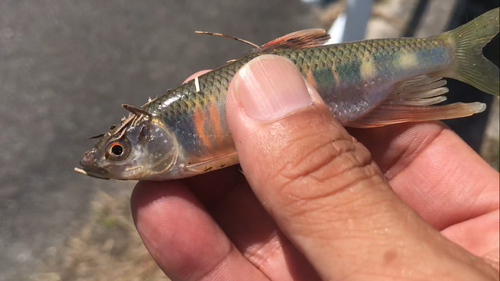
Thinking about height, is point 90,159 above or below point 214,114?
below

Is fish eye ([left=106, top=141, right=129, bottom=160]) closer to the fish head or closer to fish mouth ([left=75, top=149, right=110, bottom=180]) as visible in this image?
the fish head

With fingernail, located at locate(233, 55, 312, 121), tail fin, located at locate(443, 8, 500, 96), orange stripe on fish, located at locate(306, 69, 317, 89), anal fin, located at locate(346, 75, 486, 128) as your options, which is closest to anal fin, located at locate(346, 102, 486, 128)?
anal fin, located at locate(346, 75, 486, 128)

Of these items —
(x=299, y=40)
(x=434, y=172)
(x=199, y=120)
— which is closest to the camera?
(x=199, y=120)

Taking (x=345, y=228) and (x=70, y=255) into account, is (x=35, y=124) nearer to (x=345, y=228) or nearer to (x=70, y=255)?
(x=70, y=255)

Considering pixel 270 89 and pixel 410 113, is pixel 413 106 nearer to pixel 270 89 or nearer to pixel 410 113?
pixel 410 113

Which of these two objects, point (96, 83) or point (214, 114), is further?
point (96, 83)

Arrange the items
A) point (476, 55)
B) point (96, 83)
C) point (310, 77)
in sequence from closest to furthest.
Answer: point (310, 77)
point (476, 55)
point (96, 83)

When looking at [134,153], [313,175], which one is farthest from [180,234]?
[313,175]
